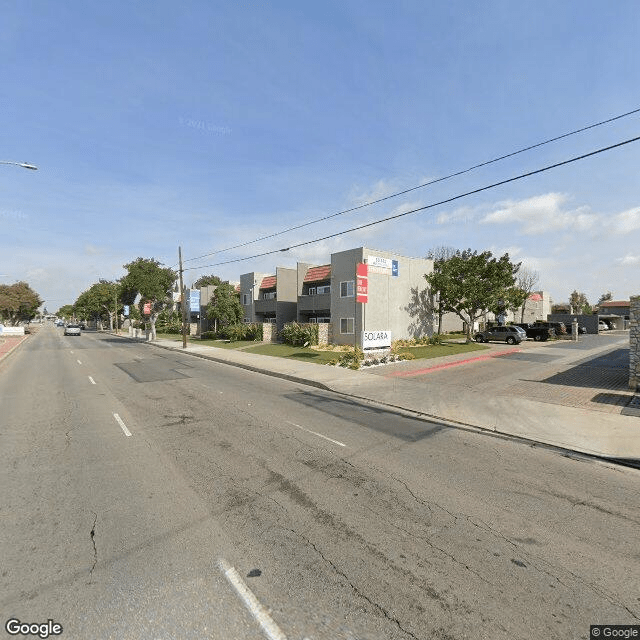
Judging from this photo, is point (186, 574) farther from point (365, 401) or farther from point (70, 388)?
point (70, 388)

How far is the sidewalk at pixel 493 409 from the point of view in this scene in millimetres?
8008

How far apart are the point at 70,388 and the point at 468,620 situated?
14.6m

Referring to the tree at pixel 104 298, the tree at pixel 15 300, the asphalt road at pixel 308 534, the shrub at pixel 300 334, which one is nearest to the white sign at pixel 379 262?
the shrub at pixel 300 334

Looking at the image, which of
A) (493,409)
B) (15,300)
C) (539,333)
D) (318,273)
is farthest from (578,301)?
(15,300)

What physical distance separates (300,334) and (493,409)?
19.2 meters

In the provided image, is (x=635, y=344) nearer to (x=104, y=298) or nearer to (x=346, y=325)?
(x=346, y=325)

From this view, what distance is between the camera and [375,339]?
70.4 ft

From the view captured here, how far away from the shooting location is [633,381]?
12.9 metres

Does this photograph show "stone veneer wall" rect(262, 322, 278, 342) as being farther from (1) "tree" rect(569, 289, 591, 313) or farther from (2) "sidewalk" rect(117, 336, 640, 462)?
(1) "tree" rect(569, 289, 591, 313)

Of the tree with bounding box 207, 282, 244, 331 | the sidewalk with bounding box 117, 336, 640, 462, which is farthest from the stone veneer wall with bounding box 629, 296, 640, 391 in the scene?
the tree with bounding box 207, 282, 244, 331

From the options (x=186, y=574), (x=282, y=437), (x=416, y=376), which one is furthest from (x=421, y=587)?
(x=416, y=376)

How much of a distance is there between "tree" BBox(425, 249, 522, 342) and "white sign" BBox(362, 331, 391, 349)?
11041 mm

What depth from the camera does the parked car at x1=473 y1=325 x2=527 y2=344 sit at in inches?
1273

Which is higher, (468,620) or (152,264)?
(152,264)
